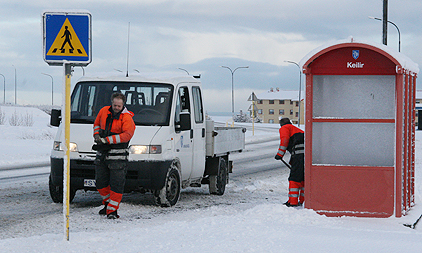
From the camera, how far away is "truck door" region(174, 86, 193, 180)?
10023 millimetres

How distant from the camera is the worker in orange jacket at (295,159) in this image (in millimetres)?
9652

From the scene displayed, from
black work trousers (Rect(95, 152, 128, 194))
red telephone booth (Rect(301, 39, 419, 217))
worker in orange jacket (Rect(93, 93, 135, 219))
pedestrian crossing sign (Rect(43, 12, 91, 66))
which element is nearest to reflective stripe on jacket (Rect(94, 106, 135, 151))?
worker in orange jacket (Rect(93, 93, 135, 219))

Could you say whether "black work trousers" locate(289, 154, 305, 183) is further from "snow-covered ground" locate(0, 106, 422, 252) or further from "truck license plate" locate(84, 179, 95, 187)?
"truck license plate" locate(84, 179, 95, 187)

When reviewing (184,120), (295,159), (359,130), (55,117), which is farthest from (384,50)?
(55,117)

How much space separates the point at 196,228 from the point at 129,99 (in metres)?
3.65

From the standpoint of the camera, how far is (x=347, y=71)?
8.50 metres

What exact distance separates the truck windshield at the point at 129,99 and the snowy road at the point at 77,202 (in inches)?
58.6

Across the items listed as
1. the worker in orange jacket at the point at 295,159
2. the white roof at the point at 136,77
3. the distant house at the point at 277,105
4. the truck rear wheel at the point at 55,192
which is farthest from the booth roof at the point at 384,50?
the distant house at the point at 277,105

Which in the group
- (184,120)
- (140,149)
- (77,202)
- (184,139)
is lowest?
(77,202)

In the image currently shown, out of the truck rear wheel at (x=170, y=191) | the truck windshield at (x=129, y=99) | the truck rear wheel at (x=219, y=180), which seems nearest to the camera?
the truck rear wheel at (x=170, y=191)

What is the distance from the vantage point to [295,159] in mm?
9789

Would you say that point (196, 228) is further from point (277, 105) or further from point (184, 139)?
point (277, 105)

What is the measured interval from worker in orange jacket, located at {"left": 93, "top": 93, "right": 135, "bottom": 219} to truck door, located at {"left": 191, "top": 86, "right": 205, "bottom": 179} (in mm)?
2341

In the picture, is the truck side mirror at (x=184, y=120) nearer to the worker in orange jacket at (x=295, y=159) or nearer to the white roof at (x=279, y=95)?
the worker in orange jacket at (x=295, y=159)
